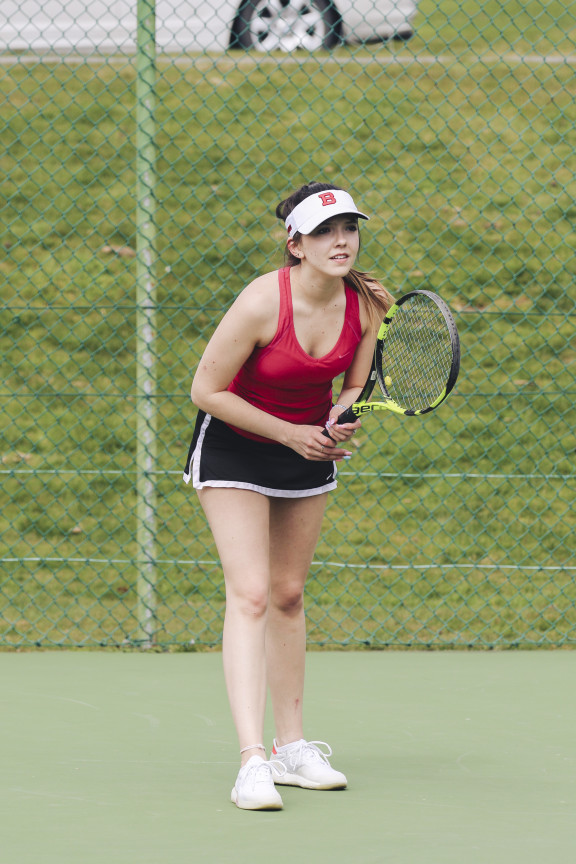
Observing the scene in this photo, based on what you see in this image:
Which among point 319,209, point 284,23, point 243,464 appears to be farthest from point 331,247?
point 284,23

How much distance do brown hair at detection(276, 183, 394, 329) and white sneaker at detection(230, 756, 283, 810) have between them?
3.97 ft

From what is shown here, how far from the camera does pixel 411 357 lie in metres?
3.54

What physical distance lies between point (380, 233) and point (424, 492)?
84.6 inches

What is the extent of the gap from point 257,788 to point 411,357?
3.99 ft

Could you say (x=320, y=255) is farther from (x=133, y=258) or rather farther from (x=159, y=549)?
(x=133, y=258)

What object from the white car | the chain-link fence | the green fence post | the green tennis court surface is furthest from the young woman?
the white car

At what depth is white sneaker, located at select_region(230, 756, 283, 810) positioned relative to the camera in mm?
3191

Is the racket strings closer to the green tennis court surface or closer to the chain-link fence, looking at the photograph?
the green tennis court surface

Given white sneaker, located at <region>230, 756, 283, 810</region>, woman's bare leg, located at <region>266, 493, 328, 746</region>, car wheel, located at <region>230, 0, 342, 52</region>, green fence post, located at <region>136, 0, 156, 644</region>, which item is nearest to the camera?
white sneaker, located at <region>230, 756, 283, 810</region>

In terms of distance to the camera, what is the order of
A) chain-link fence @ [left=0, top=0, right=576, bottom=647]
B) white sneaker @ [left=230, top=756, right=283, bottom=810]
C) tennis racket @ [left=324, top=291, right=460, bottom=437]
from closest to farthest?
1. white sneaker @ [left=230, top=756, right=283, bottom=810]
2. tennis racket @ [left=324, top=291, right=460, bottom=437]
3. chain-link fence @ [left=0, top=0, right=576, bottom=647]

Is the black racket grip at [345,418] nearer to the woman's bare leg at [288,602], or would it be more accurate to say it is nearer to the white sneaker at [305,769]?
the woman's bare leg at [288,602]

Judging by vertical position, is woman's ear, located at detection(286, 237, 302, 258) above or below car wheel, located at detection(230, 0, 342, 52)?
below

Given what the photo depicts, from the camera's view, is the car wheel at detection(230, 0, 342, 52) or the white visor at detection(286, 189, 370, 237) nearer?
the white visor at detection(286, 189, 370, 237)

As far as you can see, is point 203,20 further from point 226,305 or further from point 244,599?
point 244,599
